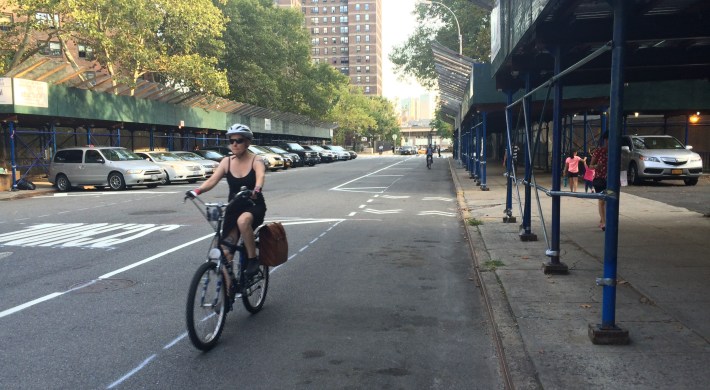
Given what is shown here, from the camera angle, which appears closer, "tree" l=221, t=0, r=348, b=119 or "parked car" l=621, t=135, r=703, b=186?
"parked car" l=621, t=135, r=703, b=186

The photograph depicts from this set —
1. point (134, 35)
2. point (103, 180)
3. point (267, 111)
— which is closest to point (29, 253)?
point (103, 180)

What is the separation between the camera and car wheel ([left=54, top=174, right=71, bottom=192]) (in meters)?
22.1

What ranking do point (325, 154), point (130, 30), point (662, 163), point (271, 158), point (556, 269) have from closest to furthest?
point (556, 269), point (662, 163), point (130, 30), point (271, 158), point (325, 154)

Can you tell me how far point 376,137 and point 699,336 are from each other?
12871cm

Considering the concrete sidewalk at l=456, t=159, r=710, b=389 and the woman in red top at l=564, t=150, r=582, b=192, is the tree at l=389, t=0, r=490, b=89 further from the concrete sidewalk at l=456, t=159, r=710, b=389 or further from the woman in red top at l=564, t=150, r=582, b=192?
the concrete sidewalk at l=456, t=159, r=710, b=389

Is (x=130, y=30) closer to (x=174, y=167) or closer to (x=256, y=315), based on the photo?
(x=174, y=167)

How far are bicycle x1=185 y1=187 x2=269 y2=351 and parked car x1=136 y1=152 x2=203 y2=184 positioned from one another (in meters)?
20.1

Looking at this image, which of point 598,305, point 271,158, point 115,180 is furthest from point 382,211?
point 271,158

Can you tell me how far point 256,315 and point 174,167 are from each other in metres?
20.5

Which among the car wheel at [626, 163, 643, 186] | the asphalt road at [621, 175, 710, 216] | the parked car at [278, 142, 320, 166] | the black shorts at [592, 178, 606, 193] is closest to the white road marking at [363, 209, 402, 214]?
the black shorts at [592, 178, 606, 193]

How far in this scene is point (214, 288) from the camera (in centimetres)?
482

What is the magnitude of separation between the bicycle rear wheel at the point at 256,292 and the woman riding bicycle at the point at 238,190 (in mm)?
180

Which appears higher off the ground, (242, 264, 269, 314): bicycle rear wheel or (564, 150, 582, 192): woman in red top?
(564, 150, 582, 192): woman in red top

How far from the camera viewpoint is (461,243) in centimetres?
985
